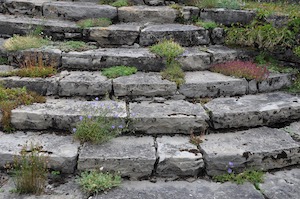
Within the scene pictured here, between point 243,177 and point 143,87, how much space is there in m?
2.06

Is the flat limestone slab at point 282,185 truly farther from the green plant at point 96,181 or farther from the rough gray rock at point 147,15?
the rough gray rock at point 147,15

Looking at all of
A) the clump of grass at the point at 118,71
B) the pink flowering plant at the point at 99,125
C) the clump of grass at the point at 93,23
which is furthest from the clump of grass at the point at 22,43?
the pink flowering plant at the point at 99,125

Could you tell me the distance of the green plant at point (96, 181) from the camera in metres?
3.76

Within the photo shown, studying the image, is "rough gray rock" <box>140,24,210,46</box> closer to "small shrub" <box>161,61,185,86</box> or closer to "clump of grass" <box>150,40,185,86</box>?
"clump of grass" <box>150,40,185,86</box>

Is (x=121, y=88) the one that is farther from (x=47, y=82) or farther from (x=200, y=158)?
(x=200, y=158)

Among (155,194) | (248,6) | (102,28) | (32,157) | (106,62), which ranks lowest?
(155,194)

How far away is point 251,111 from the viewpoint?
480cm

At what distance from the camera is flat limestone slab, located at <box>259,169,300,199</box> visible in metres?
3.88

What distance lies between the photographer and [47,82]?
17.2 ft

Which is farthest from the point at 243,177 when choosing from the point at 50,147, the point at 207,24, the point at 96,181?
the point at 207,24

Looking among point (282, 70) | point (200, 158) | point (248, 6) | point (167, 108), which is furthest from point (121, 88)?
point (248, 6)

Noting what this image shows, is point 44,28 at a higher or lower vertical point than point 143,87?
higher

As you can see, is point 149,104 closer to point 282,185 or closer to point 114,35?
point 114,35

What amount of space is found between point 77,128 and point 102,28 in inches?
108
